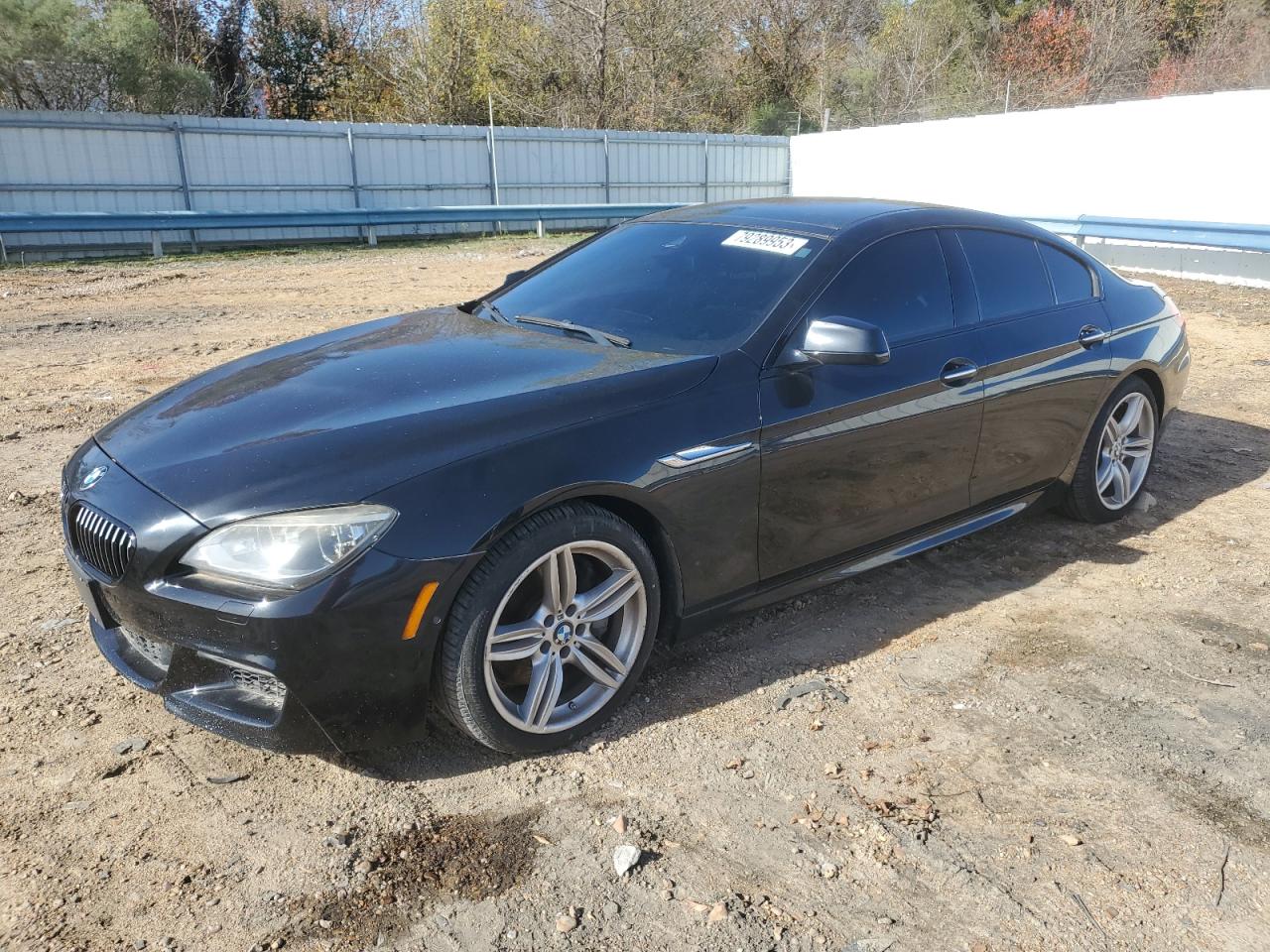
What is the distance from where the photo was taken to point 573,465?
303 centimetres

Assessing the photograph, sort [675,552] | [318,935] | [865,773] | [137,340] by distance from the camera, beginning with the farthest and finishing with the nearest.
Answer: [137,340], [675,552], [865,773], [318,935]

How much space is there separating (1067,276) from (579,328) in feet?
8.23

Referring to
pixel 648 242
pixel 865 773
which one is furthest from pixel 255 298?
pixel 865 773

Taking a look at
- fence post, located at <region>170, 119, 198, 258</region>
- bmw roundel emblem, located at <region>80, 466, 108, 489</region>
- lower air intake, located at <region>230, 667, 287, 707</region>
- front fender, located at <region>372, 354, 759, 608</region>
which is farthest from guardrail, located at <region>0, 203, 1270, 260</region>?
lower air intake, located at <region>230, 667, 287, 707</region>

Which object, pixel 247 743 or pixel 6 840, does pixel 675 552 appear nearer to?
pixel 247 743

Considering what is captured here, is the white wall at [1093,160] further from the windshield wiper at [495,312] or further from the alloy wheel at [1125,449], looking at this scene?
the windshield wiper at [495,312]

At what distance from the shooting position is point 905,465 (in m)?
4.00

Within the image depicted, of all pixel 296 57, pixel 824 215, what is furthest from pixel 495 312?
pixel 296 57

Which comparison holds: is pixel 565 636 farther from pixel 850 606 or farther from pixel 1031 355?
pixel 1031 355

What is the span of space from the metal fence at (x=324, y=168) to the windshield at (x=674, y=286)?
47.8 feet

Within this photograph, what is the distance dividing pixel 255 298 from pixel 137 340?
2.77m

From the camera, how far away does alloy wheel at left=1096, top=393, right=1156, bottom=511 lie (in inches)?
203

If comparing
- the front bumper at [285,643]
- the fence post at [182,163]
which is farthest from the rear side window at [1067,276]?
the fence post at [182,163]

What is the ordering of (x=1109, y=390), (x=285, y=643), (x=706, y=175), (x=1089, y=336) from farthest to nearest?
(x=706, y=175) → (x=1109, y=390) → (x=1089, y=336) → (x=285, y=643)
